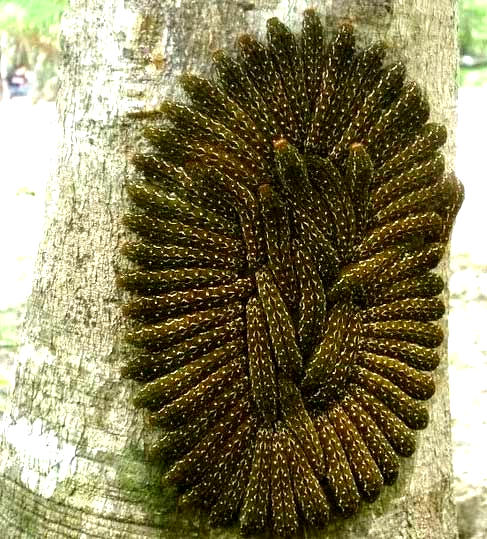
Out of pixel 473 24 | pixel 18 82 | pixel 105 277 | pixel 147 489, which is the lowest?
pixel 18 82

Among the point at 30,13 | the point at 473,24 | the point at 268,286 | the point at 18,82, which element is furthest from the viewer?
the point at 18,82

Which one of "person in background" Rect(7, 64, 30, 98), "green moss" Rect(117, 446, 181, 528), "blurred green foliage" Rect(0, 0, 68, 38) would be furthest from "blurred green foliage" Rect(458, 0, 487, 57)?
"person in background" Rect(7, 64, 30, 98)

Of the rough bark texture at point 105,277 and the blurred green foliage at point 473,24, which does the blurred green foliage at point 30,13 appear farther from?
the rough bark texture at point 105,277

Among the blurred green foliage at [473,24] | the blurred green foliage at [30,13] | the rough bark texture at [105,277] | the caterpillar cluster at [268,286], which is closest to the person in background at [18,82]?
the blurred green foliage at [30,13]

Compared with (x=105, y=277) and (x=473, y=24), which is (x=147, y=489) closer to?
(x=105, y=277)

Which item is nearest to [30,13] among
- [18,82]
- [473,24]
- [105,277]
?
[473,24]

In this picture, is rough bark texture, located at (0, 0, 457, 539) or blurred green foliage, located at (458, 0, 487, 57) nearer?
rough bark texture, located at (0, 0, 457, 539)

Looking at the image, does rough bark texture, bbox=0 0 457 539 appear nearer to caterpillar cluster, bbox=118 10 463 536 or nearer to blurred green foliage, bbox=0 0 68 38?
caterpillar cluster, bbox=118 10 463 536
